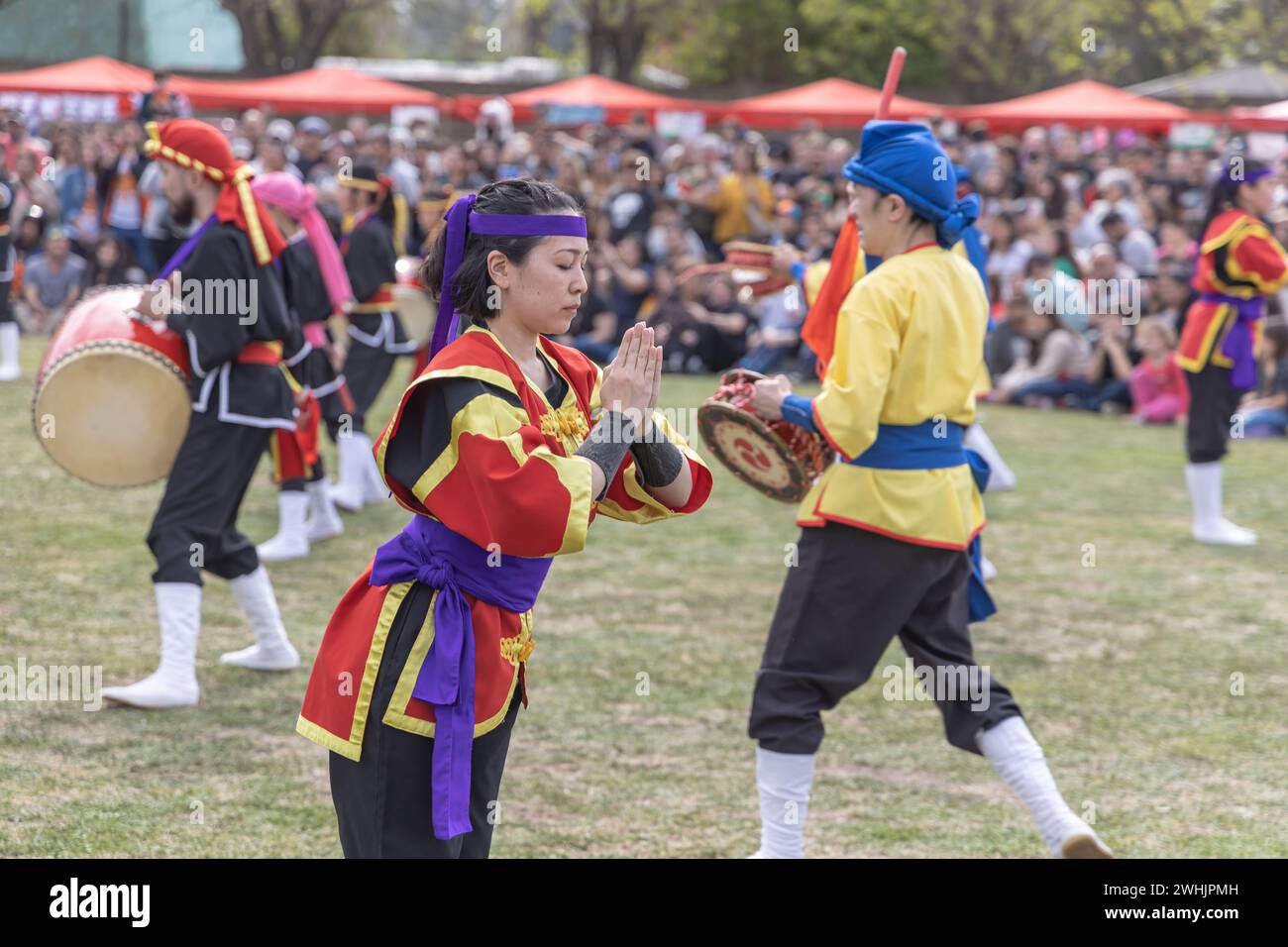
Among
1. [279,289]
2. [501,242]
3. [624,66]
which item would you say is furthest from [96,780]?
[624,66]

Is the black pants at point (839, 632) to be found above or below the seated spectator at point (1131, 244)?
below

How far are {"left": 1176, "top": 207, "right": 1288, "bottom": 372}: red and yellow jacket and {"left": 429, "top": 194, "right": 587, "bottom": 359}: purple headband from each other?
6348 mm

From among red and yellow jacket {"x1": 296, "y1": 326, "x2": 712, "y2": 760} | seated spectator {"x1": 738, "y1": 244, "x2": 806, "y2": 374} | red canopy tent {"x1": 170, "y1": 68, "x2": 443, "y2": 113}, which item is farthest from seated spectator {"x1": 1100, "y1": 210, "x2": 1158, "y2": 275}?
red canopy tent {"x1": 170, "y1": 68, "x2": 443, "y2": 113}

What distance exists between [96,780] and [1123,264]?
39.7 feet

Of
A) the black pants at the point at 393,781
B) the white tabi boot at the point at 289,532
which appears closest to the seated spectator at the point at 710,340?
the white tabi boot at the point at 289,532

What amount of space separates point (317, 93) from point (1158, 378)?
54.3ft

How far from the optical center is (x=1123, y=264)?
1481cm

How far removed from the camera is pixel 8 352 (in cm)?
1309

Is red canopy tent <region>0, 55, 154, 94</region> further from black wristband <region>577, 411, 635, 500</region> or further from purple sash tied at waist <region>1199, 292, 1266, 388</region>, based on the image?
black wristband <region>577, 411, 635, 500</region>

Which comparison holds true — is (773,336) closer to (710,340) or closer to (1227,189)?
(710,340)

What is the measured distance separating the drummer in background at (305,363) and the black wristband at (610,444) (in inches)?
168

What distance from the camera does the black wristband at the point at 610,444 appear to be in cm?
286

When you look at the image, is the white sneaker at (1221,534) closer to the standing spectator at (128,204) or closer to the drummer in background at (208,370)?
the drummer in background at (208,370)

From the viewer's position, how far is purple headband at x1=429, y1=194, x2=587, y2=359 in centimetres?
296
